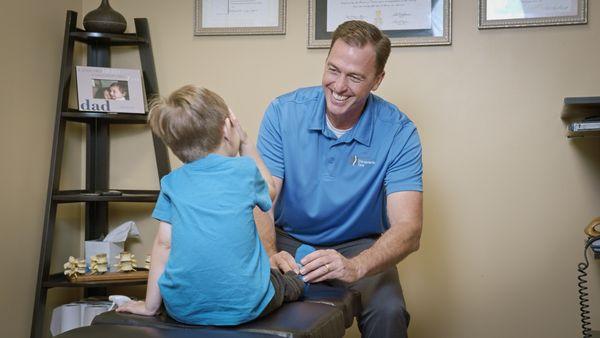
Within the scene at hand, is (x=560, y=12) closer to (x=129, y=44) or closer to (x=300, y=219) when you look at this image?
(x=300, y=219)

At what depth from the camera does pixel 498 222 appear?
2900 millimetres

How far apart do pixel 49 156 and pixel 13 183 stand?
0.27 metres

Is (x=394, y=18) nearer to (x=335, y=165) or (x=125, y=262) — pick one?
(x=335, y=165)

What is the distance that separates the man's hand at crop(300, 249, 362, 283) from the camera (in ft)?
6.13

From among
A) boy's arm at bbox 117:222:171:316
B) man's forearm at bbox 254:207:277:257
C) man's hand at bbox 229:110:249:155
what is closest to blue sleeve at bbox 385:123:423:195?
man's forearm at bbox 254:207:277:257

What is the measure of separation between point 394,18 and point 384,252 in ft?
4.07

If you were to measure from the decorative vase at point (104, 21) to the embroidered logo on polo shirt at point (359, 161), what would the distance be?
132 cm

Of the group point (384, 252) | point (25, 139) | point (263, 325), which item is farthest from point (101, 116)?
point (263, 325)

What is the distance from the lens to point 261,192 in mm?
1626

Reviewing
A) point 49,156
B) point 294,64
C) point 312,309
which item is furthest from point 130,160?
point 312,309

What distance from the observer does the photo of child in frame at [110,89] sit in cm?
308

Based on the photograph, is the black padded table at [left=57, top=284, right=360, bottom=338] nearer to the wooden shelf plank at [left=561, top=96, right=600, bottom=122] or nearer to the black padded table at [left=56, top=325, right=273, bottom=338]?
the black padded table at [left=56, top=325, right=273, bottom=338]

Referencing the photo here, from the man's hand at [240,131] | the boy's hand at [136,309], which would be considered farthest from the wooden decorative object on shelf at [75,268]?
the man's hand at [240,131]

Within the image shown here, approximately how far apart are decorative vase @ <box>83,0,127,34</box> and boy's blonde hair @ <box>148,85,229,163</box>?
1.59 m
